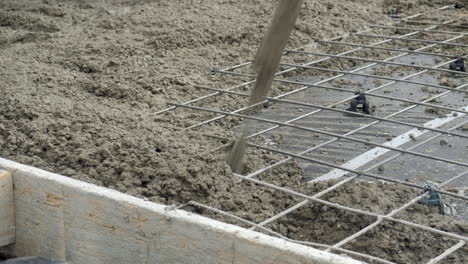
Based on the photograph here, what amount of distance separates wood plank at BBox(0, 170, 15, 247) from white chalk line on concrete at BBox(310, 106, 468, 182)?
1628mm

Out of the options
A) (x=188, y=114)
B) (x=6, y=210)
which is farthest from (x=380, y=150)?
(x=6, y=210)

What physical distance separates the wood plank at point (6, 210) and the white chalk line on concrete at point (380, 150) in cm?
163

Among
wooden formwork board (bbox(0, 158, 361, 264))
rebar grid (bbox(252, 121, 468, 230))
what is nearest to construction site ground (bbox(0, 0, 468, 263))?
rebar grid (bbox(252, 121, 468, 230))

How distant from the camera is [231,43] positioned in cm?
648

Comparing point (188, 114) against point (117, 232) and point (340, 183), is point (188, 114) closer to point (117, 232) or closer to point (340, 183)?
point (340, 183)

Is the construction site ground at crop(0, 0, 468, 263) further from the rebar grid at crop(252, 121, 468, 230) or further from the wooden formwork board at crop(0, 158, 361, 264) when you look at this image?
the wooden formwork board at crop(0, 158, 361, 264)

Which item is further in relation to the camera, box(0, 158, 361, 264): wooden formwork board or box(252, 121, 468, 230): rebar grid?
box(252, 121, 468, 230): rebar grid

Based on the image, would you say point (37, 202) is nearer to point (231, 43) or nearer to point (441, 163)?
point (441, 163)

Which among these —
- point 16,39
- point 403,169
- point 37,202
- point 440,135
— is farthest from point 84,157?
point 16,39

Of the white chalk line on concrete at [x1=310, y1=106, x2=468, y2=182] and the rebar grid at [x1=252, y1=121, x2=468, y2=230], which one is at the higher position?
the rebar grid at [x1=252, y1=121, x2=468, y2=230]

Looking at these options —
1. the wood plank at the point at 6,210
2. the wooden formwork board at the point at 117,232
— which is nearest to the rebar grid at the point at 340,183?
the wooden formwork board at the point at 117,232

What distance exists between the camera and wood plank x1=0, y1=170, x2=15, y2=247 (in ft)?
11.4

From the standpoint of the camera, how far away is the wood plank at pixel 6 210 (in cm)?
347

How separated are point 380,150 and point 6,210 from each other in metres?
2.26
